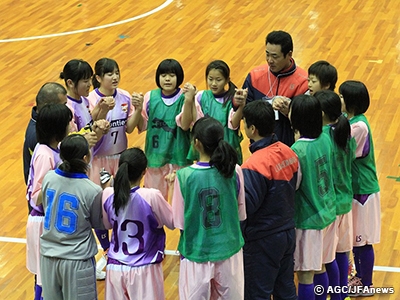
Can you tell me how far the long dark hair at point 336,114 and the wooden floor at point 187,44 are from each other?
6.05 ft

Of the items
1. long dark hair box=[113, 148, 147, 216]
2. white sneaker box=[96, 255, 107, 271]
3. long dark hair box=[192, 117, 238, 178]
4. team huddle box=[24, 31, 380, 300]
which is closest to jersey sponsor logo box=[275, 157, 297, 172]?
team huddle box=[24, 31, 380, 300]

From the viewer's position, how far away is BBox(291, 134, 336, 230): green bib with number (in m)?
4.56

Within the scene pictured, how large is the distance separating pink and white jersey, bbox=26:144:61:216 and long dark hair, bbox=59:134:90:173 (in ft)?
0.83

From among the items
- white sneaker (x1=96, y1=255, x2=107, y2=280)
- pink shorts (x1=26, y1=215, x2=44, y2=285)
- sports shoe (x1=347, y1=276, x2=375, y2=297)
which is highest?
pink shorts (x1=26, y1=215, x2=44, y2=285)

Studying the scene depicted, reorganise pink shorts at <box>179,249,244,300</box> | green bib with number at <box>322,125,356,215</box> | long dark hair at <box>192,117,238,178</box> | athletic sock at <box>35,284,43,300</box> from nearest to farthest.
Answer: long dark hair at <box>192,117,238,178</box>, pink shorts at <box>179,249,244,300</box>, green bib with number at <box>322,125,356,215</box>, athletic sock at <box>35,284,43,300</box>

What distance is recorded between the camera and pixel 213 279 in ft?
14.2

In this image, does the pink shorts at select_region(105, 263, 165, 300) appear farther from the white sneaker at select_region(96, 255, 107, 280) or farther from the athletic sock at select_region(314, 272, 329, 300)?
the white sneaker at select_region(96, 255, 107, 280)

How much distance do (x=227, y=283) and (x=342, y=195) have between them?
1.08 metres

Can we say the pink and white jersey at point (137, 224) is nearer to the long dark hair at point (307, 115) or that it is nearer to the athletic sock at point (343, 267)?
the long dark hair at point (307, 115)

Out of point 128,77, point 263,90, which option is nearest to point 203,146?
point 263,90

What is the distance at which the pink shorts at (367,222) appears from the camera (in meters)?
5.19

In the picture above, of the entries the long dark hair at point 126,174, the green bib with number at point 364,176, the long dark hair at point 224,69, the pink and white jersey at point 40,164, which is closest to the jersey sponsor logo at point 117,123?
the long dark hair at point 224,69

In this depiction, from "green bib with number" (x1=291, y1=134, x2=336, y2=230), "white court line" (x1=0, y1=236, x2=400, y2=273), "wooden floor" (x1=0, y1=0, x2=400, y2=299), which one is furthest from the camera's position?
"wooden floor" (x1=0, y1=0, x2=400, y2=299)

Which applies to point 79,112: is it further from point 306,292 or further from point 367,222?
point 367,222
